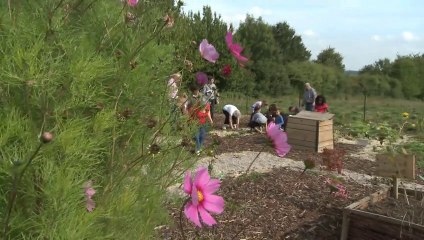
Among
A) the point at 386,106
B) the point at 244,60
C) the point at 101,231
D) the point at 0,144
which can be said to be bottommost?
the point at 386,106

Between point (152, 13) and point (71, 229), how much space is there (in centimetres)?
91

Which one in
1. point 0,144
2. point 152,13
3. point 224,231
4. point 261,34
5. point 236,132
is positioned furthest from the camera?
point 261,34

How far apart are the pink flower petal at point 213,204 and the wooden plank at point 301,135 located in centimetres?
806

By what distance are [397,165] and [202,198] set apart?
3.76m

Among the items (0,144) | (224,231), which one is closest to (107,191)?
(0,144)

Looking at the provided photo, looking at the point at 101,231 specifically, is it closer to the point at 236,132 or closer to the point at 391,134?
the point at 236,132

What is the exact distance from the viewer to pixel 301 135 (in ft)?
30.6

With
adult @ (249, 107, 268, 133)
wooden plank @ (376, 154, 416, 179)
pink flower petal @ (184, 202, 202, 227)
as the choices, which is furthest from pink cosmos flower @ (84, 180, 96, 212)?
adult @ (249, 107, 268, 133)

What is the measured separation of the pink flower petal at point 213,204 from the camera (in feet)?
4.09

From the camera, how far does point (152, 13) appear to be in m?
1.72

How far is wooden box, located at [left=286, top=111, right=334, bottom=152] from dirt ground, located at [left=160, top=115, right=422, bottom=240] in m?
2.54

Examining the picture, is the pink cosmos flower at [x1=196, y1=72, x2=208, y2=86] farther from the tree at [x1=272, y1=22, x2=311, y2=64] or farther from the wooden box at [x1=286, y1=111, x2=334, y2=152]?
the tree at [x1=272, y1=22, x2=311, y2=64]

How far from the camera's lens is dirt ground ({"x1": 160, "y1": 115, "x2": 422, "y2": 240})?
3967mm

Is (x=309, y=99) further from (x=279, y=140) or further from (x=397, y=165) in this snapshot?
(x=279, y=140)
